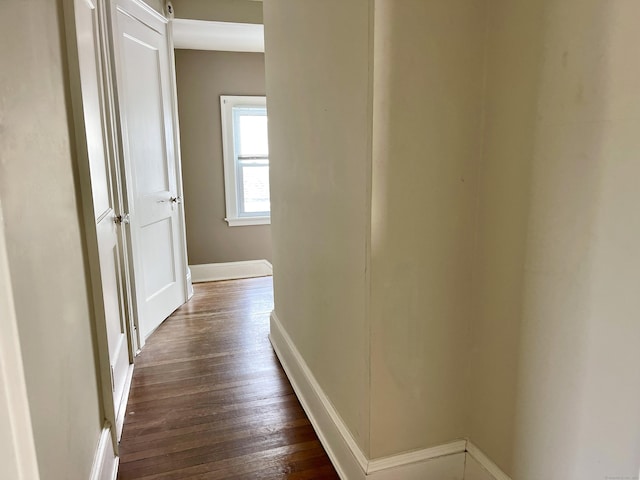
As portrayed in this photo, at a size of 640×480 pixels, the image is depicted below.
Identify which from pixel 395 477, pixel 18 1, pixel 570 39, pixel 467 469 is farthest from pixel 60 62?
pixel 467 469

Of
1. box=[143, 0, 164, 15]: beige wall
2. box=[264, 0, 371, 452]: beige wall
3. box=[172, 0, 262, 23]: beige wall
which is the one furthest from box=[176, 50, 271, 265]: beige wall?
box=[264, 0, 371, 452]: beige wall

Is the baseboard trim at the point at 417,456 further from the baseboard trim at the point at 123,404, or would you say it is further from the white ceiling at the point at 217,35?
the white ceiling at the point at 217,35

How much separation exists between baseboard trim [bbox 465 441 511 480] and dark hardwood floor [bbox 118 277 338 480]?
54 centimetres

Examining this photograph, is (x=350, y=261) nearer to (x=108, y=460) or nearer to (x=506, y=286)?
(x=506, y=286)

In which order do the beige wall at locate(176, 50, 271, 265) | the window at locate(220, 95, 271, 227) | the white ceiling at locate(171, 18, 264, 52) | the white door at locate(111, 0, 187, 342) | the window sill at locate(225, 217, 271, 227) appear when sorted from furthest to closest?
the window sill at locate(225, 217, 271, 227), the window at locate(220, 95, 271, 227), the beige wall at locate(176, 50, 271, 265), the white ceiling at locate(171, 18, 264, 52), the white door at locate(111, 0, 187, 342)

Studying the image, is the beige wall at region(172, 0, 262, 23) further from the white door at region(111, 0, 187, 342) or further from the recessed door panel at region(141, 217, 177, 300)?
the recessed door panel at region(141, 217, 177, 300)

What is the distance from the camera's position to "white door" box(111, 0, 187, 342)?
2.93 meters

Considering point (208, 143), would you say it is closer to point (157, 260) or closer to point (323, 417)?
point (157, 260)

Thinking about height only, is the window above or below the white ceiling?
below

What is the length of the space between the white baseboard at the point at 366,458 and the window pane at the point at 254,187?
127 inches

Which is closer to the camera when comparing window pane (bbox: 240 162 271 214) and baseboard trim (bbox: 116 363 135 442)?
baseboard trim (bbox: 116 363 135 442)

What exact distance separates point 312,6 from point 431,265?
1.18 meters

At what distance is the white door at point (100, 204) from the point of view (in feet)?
5.42

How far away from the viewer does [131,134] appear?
302cm
